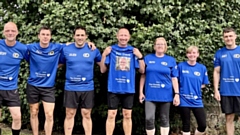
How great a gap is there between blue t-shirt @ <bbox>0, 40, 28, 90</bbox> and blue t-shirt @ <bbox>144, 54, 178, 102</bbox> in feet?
8.04

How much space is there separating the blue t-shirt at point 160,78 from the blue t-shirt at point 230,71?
955 mm

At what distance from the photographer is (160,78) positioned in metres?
6.53

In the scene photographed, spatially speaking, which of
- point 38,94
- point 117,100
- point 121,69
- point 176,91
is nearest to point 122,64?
point 121,69

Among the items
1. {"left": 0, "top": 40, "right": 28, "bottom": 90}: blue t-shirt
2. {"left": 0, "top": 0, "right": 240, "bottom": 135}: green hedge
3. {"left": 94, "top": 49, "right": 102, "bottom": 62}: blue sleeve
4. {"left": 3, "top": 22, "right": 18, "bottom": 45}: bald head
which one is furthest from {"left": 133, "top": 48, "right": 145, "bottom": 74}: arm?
{"left": 3, "top": 22, "right": 18, "bottom": 45}: bald head

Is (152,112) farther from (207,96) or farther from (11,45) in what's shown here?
(11,45)

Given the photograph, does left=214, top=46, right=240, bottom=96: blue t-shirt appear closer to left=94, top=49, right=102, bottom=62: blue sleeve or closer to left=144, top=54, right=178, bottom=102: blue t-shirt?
left=144, top=54, right=178, bottom=102: blue t-shirt

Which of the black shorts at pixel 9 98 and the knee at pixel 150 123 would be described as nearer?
the black shorts at pixel 9 98

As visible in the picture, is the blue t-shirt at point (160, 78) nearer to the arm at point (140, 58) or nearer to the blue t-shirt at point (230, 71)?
the arm at point (140, 58)

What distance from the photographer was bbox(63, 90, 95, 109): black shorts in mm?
6426

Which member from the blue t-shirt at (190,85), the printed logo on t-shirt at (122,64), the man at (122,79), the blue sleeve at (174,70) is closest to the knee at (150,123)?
the man at (122,79)

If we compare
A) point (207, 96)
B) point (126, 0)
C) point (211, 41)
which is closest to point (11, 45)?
point (126, 0)

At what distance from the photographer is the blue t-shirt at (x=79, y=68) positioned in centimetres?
643

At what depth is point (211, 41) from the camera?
7250 millimetres

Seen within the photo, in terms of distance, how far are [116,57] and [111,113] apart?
107 centimetres
